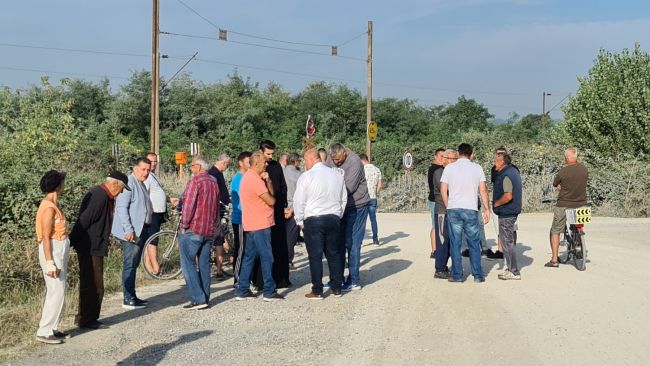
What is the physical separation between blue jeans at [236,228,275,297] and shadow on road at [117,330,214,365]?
1.83 metres

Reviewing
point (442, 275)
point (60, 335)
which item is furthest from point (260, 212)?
point (442, 275)

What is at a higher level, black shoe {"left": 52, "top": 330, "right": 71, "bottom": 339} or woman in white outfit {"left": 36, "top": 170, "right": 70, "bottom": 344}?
woman in white outfit {"left": 36, "top": 170, "right": 70, "bottom": 344}

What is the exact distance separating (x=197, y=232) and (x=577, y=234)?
A: 625 centimetres

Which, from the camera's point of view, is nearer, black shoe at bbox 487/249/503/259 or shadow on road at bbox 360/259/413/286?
shadow on road at bbox 360/259/413/286

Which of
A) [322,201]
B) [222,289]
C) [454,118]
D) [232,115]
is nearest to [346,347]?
[322,201]

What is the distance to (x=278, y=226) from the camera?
10.1 m

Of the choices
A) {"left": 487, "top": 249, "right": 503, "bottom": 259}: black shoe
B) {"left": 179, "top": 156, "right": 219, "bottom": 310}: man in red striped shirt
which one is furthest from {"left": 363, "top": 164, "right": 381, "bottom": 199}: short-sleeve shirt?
{"left": 179, "top": 156, "right": 219, "bottom": 310}: man in red striped shirt

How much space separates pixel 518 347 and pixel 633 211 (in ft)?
55.9

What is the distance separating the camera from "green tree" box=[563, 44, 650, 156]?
29.2 metres

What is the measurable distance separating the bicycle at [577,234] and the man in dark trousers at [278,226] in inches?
187

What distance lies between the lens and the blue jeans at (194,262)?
8781 millimetres

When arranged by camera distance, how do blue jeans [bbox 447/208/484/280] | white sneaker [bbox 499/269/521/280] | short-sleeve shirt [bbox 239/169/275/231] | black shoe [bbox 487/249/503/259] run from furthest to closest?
black shoe [bbox 487/249/503/259] < white sneaker [bbox 499/269/521/280] < blue jeans [bbox 447/208/484/280] < short-sleeve shirt [bbox 239/169/275/231]

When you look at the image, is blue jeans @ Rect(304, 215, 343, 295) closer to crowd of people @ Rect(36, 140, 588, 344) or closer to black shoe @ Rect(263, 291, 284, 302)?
crowd of people @ Rect(36, 140, 588, 344)

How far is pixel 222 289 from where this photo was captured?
1038 centimetres
